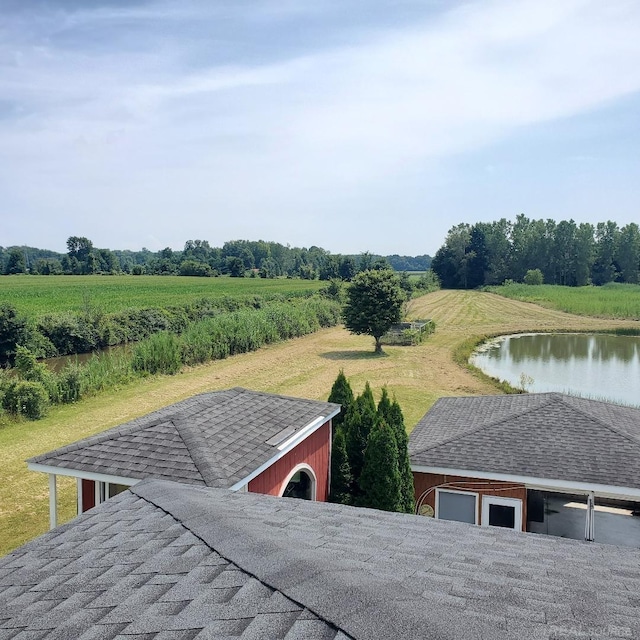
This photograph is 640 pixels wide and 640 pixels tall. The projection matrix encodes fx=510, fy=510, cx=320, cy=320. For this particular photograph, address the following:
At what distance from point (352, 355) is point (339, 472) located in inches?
712

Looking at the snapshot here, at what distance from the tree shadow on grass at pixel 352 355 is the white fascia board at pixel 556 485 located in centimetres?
1862

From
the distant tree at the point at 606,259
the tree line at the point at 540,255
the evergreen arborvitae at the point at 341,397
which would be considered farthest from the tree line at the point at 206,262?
the evergreen arborvitae at the point at 341,397

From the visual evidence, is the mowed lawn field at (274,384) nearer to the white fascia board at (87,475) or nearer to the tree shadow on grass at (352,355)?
the tree shadow on grass at (352,355)

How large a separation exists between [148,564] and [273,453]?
4.33m

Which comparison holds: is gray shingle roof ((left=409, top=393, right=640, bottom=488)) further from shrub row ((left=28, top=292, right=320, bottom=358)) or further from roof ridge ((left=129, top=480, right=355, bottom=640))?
shrub row ((left=28, top=292, right=320, bottom=358))

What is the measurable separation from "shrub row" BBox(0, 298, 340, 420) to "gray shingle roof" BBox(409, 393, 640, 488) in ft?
41.8

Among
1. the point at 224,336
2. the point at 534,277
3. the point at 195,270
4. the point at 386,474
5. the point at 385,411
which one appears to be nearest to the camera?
the point at 386,474

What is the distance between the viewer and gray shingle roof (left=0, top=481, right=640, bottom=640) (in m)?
1.96

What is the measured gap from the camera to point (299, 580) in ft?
7.28

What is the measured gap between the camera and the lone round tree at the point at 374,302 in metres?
26.9

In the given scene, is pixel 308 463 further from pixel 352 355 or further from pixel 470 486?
pixel 352 355

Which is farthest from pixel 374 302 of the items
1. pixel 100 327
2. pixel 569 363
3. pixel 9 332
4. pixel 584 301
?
pixel 584 301

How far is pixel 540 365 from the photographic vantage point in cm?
2588

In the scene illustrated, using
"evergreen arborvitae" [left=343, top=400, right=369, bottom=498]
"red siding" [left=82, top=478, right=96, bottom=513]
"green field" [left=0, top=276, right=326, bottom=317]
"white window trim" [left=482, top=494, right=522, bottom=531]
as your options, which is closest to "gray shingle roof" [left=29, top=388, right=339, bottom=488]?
"red siding" [left=82, top=478, right=96, bottom=513]
